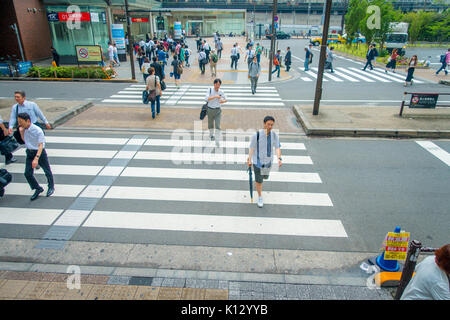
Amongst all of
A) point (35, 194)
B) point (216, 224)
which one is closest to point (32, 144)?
point (35, 194)

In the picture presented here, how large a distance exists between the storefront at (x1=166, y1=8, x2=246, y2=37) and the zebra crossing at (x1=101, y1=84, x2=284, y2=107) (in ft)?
168

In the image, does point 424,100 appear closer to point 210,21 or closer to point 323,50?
point 323,50

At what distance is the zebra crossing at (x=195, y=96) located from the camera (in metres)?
14.4

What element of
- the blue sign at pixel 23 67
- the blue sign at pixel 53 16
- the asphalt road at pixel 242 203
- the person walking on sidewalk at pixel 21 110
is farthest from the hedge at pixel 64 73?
the person walking on sidewalk at pixel 21 110

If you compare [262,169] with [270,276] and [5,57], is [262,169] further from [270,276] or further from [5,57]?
[5,57]

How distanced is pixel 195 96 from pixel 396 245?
1278 centimetres

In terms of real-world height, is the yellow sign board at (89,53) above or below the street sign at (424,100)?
above

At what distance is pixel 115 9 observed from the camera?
34.5 meters

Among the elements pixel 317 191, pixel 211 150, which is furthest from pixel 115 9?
pixel 317 191

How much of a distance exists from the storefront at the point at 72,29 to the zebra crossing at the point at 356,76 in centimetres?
1825

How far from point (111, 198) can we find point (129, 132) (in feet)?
14.6

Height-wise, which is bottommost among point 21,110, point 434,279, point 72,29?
point 434,279

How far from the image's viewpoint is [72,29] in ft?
85.2

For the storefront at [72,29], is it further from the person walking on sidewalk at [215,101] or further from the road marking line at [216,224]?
the road marking line at [216,224]
